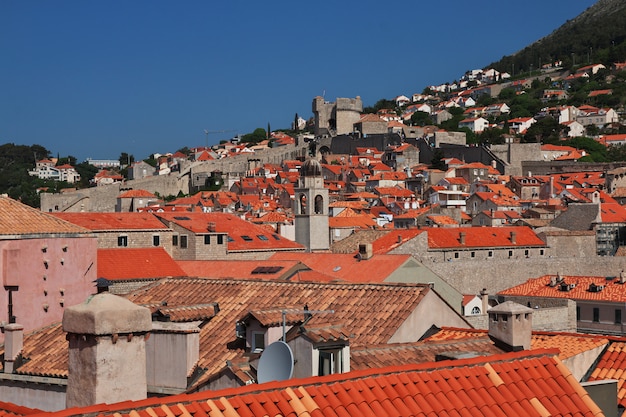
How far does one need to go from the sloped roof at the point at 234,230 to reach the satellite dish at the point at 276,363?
81.1 feet

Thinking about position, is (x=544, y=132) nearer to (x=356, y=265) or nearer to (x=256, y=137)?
(x=256, y=137)

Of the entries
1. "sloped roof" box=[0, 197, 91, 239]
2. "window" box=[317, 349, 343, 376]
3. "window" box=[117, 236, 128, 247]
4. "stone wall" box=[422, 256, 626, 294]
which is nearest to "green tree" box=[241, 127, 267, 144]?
"stone wall" box=[422, 256, 626, 294]

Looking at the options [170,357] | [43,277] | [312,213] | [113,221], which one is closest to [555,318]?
[312,213]

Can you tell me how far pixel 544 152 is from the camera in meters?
97.6

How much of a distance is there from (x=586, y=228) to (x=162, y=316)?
46.2 m

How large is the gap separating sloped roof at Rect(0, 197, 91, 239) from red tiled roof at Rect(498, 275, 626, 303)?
19.3m

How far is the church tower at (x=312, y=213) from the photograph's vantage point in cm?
3809

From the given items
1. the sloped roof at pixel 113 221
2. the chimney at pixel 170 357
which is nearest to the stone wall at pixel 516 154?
the sloped roof at pixel 113 221

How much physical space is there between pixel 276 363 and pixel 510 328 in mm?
3042

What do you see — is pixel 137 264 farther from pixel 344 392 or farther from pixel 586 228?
pixel 586 228

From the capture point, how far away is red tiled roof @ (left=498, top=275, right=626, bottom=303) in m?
31.2

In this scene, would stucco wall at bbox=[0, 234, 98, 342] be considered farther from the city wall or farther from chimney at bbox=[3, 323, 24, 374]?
the city wall

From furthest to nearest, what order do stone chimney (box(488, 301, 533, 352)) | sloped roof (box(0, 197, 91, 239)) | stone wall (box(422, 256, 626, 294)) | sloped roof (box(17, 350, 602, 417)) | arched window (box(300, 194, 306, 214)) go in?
1. arched window (box(300, 194, 306, 214))
2. stone wall (box(422, 256, 626, 294))
3. sloped roof (box(0, 197, 91, 239))
4. stone chimney (box(488, 301, 533, 352))
5. sloped roof (box(17, 350, 602, 417))

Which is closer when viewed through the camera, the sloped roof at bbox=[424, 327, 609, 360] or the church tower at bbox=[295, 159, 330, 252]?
the sloped roof at bbox=[424, 327, 609, 360]
